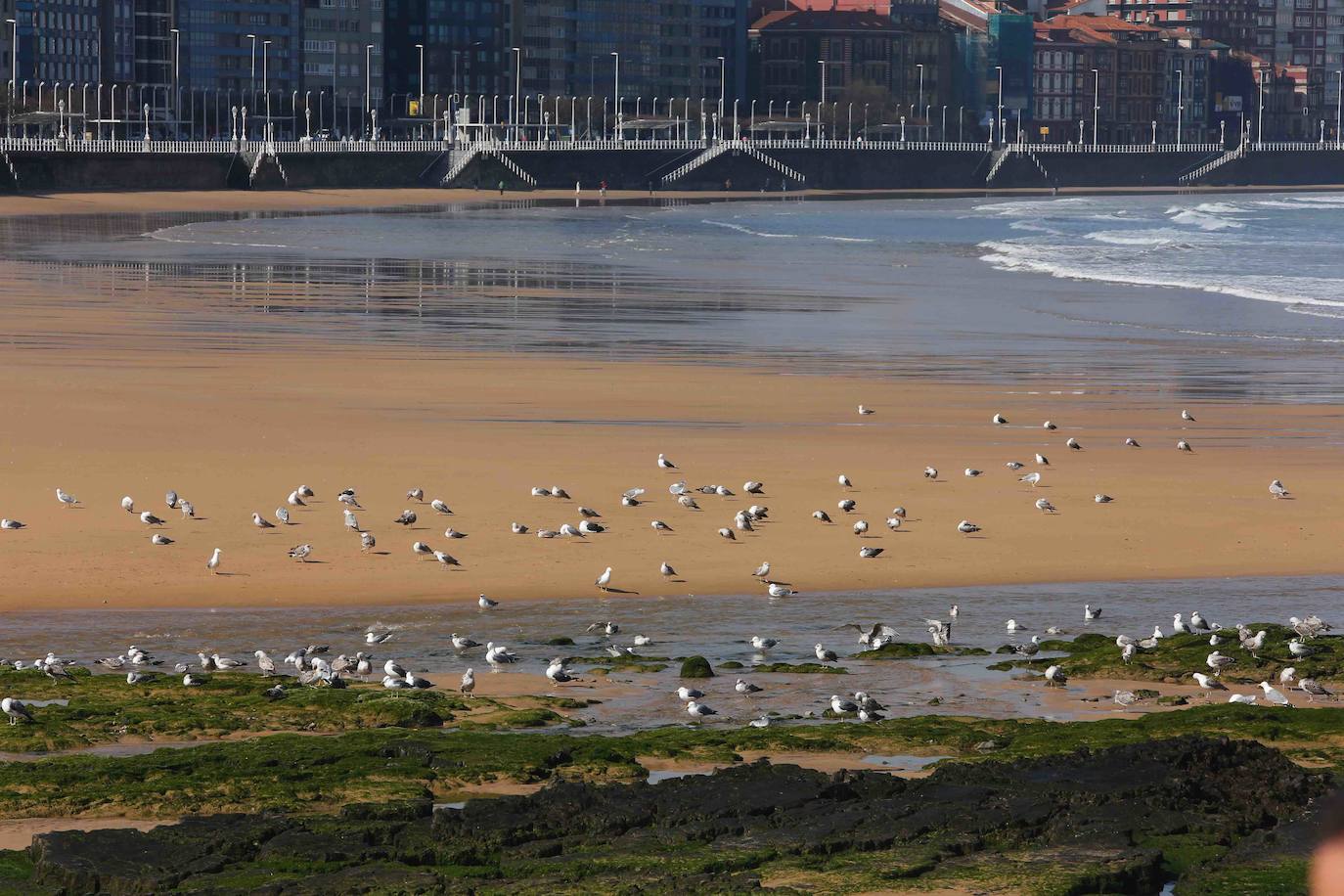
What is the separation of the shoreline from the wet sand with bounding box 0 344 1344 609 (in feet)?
199

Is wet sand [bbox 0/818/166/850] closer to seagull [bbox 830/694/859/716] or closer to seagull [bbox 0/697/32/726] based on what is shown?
seagull [bbox 0/697/32/726]

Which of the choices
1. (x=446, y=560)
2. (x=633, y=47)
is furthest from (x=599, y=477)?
(x=633, y=47)

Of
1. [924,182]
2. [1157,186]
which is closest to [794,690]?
[924,182]

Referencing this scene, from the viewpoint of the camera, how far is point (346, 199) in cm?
10762

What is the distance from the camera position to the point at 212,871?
8062 mm

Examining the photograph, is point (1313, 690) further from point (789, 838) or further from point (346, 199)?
point (346, 199)

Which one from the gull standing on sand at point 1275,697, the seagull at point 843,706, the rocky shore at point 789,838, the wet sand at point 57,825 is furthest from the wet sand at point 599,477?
the rocky shore at point 789,838

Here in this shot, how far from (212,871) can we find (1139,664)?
239 inches

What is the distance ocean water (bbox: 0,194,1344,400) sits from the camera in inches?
1160

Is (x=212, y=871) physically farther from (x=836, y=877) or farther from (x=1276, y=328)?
(x=1276, y=328)

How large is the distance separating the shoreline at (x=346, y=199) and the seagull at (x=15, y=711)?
7317cm

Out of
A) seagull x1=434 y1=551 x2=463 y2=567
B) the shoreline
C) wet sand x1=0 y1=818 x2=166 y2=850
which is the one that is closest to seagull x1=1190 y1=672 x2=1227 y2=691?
seagull x1=434 y1=551 x2=463 y2=567

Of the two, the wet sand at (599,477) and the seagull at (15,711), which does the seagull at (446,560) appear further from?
the seagull at (15,711)

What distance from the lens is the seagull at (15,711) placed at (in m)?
10.4
